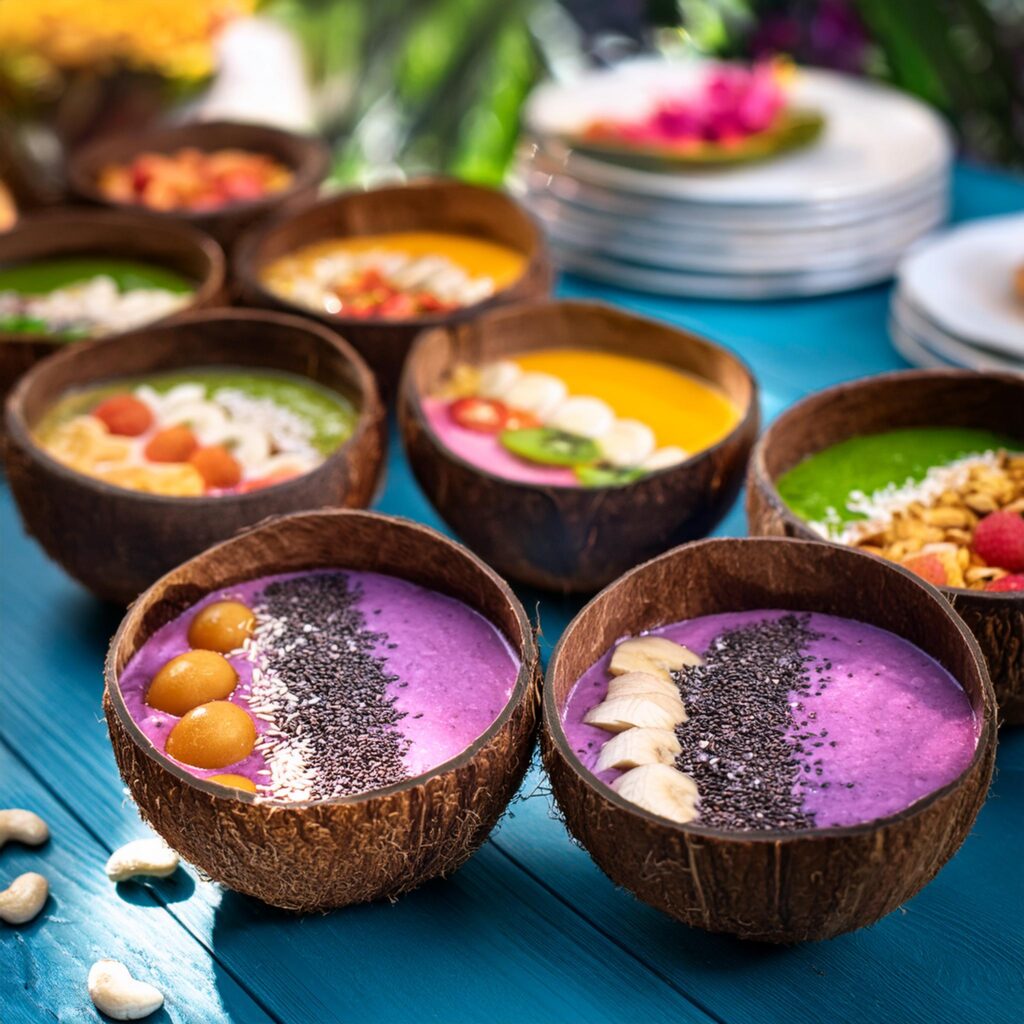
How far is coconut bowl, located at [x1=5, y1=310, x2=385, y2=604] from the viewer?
61.9 inches

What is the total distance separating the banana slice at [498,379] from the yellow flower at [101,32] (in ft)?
4.28

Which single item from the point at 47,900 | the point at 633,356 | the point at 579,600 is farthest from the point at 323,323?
the point at 47,900

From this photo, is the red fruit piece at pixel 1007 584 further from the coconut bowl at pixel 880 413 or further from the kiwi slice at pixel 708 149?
the kiwi slice at pixel 708 149

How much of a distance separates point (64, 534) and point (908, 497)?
99 cm

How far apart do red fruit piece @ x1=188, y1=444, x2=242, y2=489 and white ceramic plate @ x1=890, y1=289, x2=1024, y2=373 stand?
3.35 ft

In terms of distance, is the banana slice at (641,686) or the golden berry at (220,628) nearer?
the banana slice at (641,686)

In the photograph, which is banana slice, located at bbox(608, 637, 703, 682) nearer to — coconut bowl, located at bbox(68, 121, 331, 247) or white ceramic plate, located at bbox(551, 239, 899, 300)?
white ceramic plate, located at bbox(551, 239, 899, 300)

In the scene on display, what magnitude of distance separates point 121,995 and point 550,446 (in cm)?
86

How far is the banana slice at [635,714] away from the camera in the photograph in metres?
1.25

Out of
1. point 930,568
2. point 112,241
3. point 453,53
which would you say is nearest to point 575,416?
point 930,568

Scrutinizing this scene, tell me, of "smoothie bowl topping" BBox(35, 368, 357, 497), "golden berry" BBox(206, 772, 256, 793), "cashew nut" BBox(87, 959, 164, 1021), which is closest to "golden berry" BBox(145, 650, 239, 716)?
"golden berry" BBox(206, 772, 256, 793)

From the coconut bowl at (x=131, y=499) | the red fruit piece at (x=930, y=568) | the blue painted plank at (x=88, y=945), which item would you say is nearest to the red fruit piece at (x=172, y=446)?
the coconut bowl at (x=131, y=499)

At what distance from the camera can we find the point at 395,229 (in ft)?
8.25

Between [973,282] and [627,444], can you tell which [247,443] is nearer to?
[627,444]
